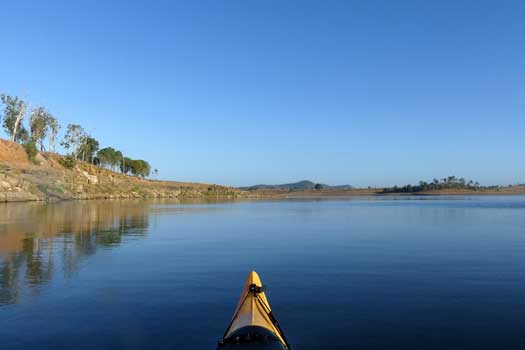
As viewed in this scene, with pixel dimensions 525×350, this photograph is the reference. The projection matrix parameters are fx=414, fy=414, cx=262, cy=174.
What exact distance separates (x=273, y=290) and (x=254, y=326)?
6.43 metres

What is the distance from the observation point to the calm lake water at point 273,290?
11781 mm

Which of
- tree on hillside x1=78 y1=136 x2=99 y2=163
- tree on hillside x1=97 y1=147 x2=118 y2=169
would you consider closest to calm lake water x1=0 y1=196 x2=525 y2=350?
tree on hillside x1=78 y1=136 x2=99 y2=163

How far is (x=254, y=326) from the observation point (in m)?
10.8

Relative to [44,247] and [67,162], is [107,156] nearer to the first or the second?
[67,162]

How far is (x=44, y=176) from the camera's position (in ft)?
344

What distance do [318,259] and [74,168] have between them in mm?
132393

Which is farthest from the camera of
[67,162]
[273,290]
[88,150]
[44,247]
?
[88,150]

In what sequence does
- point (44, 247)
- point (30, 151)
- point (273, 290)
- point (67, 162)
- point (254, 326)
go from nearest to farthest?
1. point (254, 326)
2. point (273, 290)
3. point (44, 247)
4. point (30, 151)
5. point (67, 162)

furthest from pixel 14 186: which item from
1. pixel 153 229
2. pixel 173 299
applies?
pixel 173 299

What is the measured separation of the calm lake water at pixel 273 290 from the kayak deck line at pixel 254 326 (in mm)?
914

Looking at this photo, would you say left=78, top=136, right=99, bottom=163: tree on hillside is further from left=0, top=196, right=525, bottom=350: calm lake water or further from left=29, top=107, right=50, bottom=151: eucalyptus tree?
left=0, top=196, right=525, bottom=350: calm lake water

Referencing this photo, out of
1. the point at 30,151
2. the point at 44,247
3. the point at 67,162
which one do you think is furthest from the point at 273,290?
the point at 67,162

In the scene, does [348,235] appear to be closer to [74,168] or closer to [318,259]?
[318,259]

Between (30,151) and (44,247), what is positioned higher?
(30,151)
